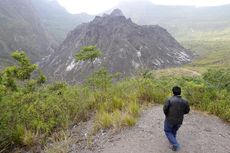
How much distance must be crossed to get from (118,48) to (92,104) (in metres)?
73.0

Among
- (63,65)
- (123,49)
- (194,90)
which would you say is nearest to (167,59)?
(123,49)


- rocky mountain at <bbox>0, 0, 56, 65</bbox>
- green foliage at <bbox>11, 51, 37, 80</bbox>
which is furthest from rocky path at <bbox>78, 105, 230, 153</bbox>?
rocky mountain at <bbox>0, 0, 56, 65</bbox>

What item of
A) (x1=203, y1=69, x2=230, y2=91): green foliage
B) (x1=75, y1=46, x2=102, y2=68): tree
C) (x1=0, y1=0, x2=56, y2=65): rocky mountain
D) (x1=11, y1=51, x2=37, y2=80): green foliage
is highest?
(x1=203, y1=69, x2=230, y2=91): green foliage

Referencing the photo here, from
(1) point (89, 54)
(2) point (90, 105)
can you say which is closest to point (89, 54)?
(1) point (89, 54)

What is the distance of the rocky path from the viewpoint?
6891 mm

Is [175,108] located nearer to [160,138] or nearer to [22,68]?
[160,138]

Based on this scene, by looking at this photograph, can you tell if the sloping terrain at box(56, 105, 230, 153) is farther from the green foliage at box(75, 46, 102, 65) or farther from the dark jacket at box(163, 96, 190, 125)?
the green foliage at box(75, 46, 102, 65)

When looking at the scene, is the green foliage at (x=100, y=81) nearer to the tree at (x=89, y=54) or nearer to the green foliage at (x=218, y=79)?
the green foliage at (x=218, y=79)

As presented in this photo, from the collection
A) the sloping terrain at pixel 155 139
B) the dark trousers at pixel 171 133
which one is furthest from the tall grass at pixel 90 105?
the dark trousers at pixel 171 133

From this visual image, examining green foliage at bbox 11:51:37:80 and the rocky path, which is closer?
the rocky path

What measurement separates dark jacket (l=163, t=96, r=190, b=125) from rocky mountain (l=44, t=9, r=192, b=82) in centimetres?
6287

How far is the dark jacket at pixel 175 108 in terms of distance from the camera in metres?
6.79

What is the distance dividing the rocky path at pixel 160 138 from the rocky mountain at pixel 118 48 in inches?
2416

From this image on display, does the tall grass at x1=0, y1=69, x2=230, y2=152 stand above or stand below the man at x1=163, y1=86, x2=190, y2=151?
below
